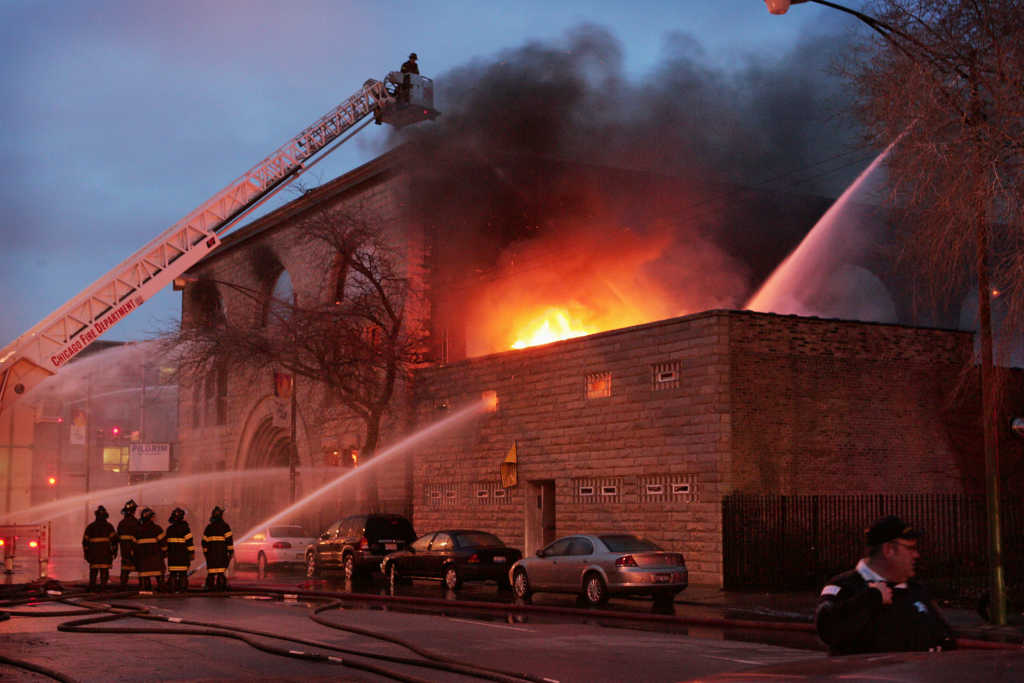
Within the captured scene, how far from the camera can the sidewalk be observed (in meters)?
14.8

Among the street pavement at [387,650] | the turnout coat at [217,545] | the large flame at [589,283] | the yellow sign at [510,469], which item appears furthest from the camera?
the large flame at [589,283]

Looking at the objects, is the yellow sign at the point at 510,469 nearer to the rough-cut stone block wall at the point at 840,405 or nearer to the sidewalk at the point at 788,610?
the sidewalk at the point at 788,610

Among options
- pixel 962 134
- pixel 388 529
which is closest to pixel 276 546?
pixel 388 529

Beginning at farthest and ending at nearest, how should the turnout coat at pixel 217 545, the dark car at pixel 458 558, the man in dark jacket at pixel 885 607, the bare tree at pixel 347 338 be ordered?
the bare tree at pixel 347 338, the dark car at pixel 458 558, the turnout coat at pixel 217 545, the man in dark jacket at pixel 885 607

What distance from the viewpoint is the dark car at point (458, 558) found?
77.5 ft

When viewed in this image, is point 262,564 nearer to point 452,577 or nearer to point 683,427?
point 452,577

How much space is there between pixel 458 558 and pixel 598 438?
A: 4.41 meters

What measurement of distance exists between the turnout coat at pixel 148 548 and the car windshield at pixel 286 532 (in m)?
9.83

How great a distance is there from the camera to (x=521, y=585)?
21625 millimetres

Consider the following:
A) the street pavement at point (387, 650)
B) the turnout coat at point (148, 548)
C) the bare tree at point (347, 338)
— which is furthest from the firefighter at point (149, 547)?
the bare tree at point (347, 338)

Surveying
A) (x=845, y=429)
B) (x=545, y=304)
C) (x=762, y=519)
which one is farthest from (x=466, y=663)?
(x=545, y=304)

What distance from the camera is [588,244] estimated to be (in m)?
37.0

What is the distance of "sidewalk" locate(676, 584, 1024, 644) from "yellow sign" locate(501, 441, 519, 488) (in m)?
6.98

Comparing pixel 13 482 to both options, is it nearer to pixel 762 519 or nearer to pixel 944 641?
pixel 762 519
